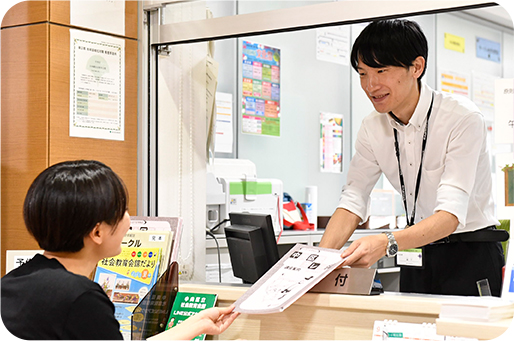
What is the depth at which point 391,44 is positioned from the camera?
199 cm

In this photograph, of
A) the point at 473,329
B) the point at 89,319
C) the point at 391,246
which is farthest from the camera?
the point at 391,246

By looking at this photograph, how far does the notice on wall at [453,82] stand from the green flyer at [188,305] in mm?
3800

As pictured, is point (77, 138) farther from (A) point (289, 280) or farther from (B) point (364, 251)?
(B) point (364, 251)

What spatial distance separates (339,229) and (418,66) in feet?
2.04

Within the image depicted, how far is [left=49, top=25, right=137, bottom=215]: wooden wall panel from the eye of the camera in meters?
2.03

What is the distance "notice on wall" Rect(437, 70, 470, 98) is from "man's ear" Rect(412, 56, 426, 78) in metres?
3.20

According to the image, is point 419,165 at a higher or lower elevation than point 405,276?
higher

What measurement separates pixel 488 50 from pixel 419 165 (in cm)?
403

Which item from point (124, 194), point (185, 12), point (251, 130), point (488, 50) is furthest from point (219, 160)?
point (488, 50)

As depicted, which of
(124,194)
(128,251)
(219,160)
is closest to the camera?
(124,194)

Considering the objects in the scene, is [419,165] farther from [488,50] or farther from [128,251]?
[488,50]

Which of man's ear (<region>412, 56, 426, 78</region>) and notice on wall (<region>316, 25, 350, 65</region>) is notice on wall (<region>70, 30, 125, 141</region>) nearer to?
man's ear (<region>412, 56, 426, 78</region>)

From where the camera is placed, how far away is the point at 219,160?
3.20 metres

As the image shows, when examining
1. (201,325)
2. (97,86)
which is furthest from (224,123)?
(201,325)
